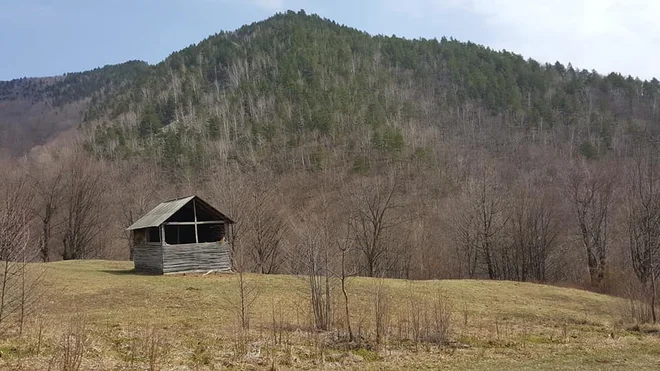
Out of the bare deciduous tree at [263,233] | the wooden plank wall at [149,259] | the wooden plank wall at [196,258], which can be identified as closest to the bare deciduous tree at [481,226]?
the bare deciduous tree at [263,233]

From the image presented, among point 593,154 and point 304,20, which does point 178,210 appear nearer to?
point 593,154

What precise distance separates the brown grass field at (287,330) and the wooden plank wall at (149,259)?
1.52 m

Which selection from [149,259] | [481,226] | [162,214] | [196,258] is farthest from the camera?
[481,226]

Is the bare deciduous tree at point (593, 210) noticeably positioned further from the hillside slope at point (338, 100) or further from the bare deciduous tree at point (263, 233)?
the hillside slope at point (338, 100)

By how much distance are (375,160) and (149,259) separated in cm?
6998

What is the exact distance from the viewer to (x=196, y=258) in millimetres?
35031

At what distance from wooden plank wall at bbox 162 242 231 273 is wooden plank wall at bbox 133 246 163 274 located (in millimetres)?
599

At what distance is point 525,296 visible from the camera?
111 ft

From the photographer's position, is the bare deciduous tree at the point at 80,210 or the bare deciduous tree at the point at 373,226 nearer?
the bare deciduous tree at the point at 373,226

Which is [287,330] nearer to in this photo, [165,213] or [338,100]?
[165,213]

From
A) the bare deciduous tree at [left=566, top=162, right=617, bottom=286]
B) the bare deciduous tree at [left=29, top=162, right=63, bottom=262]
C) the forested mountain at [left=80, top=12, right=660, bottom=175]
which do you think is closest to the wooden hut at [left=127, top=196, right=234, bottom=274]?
the bare deciduous tree at [left=29, top=162, right=63, bottom=262]

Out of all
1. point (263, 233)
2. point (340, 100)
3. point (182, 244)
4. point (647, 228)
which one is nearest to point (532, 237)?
point (647, 228)

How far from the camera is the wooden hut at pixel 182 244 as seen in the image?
34250 millimetres

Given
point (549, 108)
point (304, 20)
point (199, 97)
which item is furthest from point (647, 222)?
point (304, 20)
